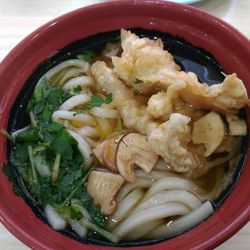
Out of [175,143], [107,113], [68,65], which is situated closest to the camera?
[175,143]

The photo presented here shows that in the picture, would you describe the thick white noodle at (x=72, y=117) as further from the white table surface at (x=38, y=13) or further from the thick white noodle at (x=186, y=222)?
the white table surface at (x=38, y=13)

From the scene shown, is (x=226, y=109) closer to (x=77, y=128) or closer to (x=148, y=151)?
(x=148, y=151)

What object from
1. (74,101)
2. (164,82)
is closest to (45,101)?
(74,101)

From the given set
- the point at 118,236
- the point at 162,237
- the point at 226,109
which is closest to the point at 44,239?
the point at 118,236

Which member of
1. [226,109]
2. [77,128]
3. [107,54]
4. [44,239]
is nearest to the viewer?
[44,239]

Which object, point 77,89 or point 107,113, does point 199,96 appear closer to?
point 107,113

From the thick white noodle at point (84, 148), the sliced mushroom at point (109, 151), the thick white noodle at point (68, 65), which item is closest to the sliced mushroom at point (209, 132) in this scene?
the sliced mushroom at point (109, 151)

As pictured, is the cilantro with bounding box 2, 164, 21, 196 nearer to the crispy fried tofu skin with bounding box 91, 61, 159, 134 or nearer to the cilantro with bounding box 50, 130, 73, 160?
the cilantro with bounding box 50, 130, 73, 160
